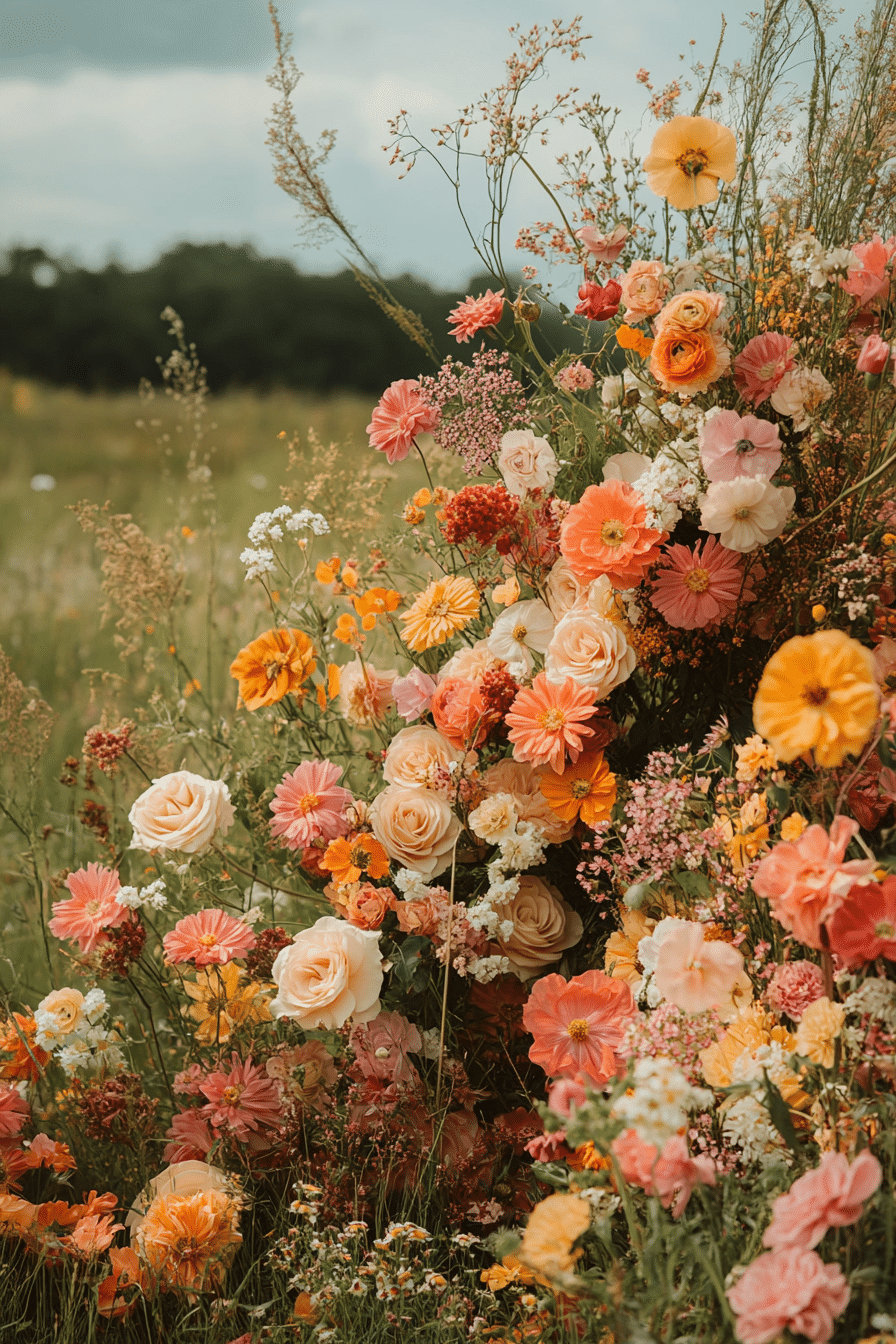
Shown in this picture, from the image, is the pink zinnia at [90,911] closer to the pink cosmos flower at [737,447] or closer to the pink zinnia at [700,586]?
the pink zinnia at [700,586]

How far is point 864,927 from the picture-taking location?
97cm

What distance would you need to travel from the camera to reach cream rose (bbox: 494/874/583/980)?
1581 millimetres

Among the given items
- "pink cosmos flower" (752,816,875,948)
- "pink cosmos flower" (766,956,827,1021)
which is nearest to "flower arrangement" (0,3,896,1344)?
"pink cosmos flower" (766,956,827,1021)

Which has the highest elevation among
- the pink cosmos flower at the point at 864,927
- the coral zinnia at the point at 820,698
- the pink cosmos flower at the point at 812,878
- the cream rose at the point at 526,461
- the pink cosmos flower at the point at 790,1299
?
the cream rose at the point at 526,461

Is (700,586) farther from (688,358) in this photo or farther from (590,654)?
(688,358)

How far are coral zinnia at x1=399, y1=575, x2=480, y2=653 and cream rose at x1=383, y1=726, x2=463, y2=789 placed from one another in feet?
0.51

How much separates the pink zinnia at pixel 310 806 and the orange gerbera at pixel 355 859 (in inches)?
1.6

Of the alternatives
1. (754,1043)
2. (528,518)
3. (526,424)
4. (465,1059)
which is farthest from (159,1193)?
(526,424)

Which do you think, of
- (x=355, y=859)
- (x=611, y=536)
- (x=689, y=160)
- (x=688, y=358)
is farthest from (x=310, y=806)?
(x=689, y=160)

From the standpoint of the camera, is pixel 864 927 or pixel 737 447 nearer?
pixel 864 927

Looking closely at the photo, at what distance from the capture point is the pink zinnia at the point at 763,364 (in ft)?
4.86

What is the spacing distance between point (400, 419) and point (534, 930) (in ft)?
2.94

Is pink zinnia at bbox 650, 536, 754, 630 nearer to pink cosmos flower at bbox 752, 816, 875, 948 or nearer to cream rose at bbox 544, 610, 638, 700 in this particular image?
cream rose at bbox 544, 610, 638, 700

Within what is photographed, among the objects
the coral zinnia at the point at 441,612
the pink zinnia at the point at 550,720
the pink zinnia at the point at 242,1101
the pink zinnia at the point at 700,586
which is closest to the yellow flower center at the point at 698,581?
the pink zinnia at the point at 700,586
